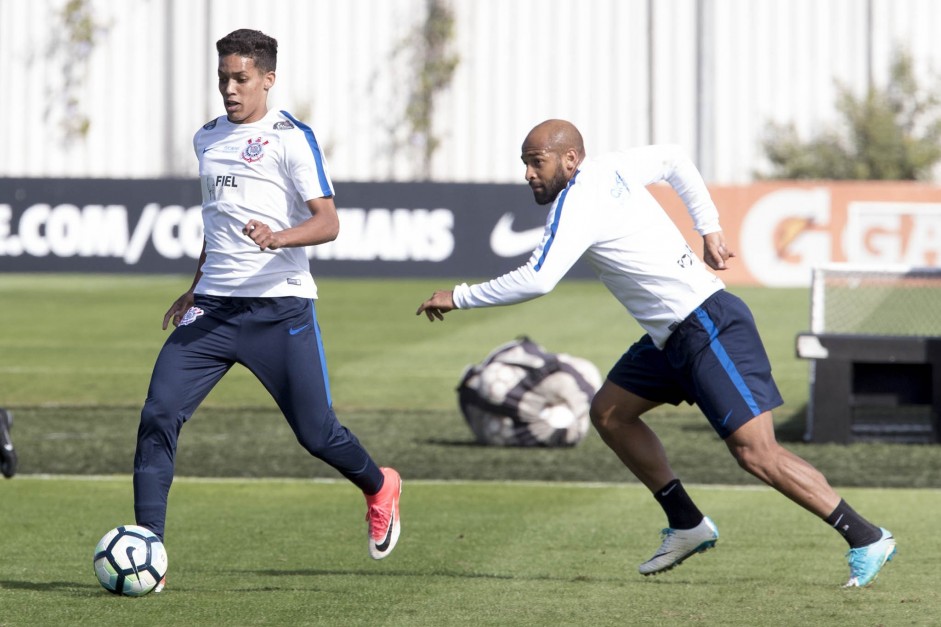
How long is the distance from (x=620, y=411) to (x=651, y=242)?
2.70ft

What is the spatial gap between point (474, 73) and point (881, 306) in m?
15.8

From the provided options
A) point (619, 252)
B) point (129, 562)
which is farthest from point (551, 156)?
point (129, 562)

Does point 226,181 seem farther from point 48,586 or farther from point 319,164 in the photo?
point 48,586

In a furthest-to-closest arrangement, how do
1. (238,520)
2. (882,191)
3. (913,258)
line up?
(882,191) < (913,258) < (238,520)

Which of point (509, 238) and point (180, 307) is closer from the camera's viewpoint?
point (180, 307)

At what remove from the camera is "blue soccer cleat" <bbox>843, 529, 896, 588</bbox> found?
21.1 feet

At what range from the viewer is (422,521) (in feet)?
27.8

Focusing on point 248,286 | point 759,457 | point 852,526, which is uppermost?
point 248,286

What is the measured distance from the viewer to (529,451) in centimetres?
1146

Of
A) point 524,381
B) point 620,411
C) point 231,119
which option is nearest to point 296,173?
point 231,119

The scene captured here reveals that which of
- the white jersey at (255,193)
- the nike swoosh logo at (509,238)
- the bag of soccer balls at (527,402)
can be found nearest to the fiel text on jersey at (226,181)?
the white jersey at (255,193)

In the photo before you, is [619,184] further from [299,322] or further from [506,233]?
[506,233]

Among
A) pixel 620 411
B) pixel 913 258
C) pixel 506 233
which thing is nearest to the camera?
pixel 620 411

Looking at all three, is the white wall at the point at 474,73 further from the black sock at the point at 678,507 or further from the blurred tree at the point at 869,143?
the black sock at the point at 678,507
